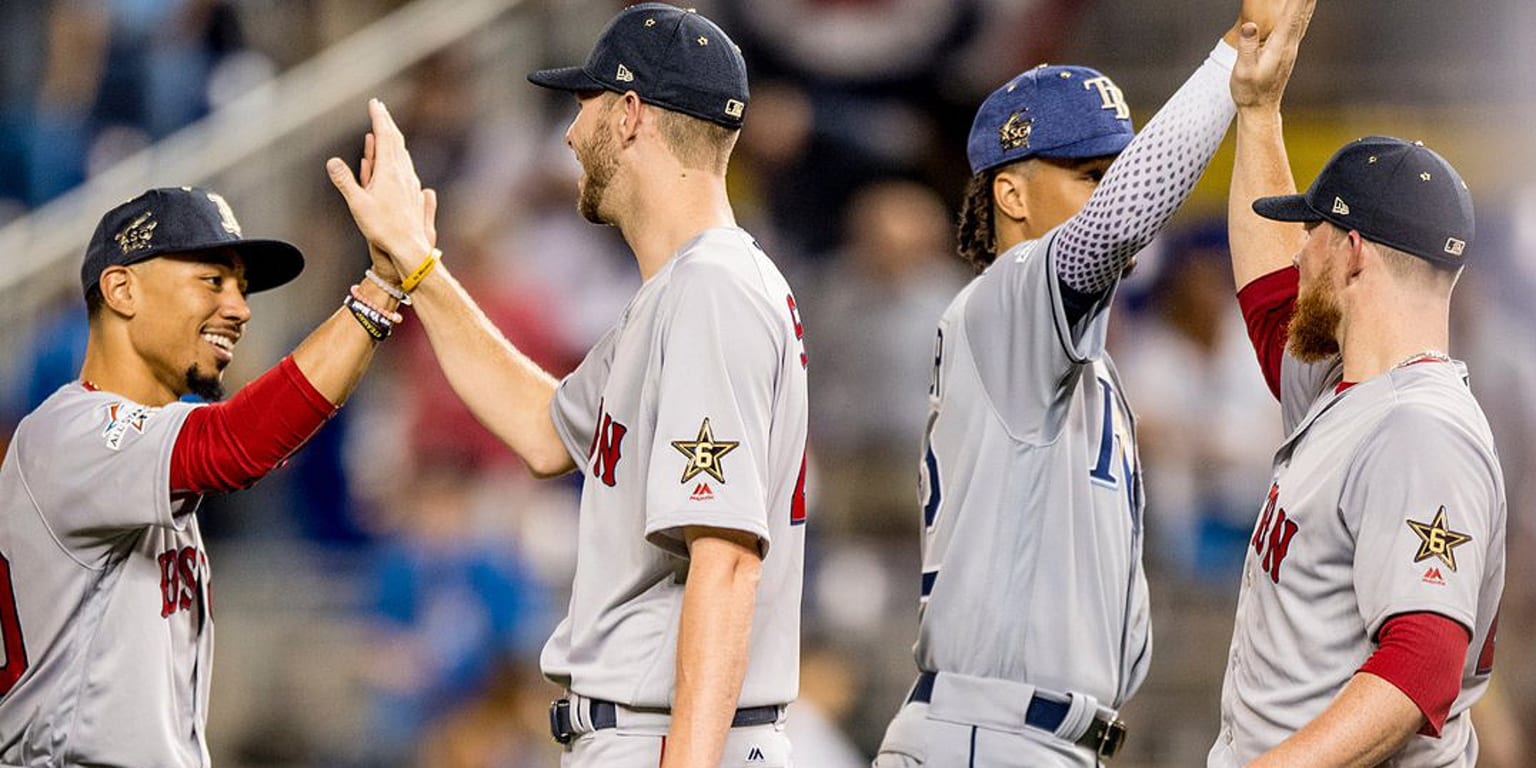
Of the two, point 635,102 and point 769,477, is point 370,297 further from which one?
point 769,477

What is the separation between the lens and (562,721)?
391cm

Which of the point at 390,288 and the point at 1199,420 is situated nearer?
the point at 390,288

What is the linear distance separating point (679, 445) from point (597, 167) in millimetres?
690

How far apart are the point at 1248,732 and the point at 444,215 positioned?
663cm

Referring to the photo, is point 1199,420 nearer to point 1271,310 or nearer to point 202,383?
point 1271,310

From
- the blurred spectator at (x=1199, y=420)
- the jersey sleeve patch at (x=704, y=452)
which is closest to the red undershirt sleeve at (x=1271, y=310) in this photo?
the jersey sleeve patch at (x=704, y=452)

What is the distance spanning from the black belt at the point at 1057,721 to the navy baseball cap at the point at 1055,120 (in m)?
1.23

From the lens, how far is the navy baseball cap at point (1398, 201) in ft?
12.7

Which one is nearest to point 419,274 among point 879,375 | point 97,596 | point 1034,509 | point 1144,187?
point 97,596

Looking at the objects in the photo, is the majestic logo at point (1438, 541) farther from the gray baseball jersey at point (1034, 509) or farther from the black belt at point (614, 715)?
the black belt at point (614, 715)

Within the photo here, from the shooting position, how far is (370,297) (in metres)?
4.47

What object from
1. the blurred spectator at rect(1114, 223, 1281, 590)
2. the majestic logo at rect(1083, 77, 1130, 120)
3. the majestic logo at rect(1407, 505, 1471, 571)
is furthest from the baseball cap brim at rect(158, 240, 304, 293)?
the blurred spectator at rect(1114, 223, 1281, 590)

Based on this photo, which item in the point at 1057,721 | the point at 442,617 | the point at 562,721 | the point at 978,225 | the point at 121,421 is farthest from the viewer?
the point at 442,617

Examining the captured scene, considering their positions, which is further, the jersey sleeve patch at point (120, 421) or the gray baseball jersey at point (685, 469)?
the jersey sleeve patch at point (120, 421)
